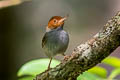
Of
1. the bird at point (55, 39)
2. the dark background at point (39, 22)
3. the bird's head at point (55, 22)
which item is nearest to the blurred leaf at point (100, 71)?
the bird at point (55, 39)

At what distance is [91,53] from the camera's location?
1.33m

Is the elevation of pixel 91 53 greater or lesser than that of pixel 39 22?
lesser

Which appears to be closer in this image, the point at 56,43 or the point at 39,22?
the point at 56,43

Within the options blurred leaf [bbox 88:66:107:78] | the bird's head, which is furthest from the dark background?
blurred leaf [bbox 88:66:107:78]

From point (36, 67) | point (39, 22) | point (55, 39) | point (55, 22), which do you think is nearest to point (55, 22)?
point (55, 22)

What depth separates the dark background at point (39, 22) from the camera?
617 cm

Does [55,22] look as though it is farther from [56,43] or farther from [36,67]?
[36,67]

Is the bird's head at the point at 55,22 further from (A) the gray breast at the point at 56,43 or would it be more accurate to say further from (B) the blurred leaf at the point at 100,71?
(B) the blurred leaf at the point at 100,71

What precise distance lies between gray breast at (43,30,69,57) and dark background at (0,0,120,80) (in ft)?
13.8

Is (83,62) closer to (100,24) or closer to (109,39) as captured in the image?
(109,39)

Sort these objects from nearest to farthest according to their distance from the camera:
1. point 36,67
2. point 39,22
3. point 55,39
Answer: point 36,67 < point 55,39 < point 39,22

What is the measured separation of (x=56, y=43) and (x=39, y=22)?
4544 millimetres

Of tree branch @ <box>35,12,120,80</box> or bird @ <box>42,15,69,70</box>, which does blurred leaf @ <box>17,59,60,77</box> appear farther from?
tree branch @ <box>35,12,120,80</box>

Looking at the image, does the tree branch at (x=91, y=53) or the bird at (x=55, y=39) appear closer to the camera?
the tree branch at (x=91, y=53)
